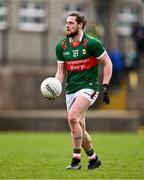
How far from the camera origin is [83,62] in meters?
16.4

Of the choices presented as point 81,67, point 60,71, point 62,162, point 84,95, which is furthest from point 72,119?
point 62,162

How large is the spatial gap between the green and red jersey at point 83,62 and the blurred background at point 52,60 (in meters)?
16.1

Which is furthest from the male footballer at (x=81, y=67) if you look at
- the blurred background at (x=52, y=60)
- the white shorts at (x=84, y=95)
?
the blurred background at (x=52, y=60)

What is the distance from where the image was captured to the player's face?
54.0 feet

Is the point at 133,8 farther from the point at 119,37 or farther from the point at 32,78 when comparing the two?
the point at 32,78

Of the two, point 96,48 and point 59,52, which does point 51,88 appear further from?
point 96,48

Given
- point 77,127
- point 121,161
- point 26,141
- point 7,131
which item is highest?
point 77,127

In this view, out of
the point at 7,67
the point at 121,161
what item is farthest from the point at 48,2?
the point at 121,161

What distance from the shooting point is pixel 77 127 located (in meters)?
16.2

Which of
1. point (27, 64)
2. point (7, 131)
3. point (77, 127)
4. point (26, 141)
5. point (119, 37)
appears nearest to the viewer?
point (77, 127)

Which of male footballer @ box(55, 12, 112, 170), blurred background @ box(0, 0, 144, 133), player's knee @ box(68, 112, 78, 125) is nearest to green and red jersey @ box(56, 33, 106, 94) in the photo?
male footballer @ box(55, 12, 112, 170)

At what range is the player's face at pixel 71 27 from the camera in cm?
1645

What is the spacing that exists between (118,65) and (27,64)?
5.98 m

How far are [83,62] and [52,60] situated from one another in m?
28.2
